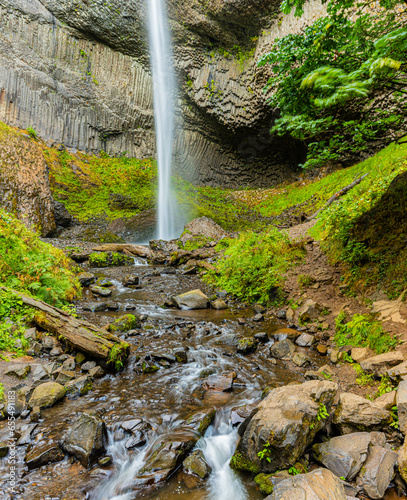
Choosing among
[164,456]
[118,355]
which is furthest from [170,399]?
[118,355]

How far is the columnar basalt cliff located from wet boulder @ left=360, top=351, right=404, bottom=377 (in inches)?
861

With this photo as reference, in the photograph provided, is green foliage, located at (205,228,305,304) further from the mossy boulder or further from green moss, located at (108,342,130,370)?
green moss, located at (108,342,130,370)

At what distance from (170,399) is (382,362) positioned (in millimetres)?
2441

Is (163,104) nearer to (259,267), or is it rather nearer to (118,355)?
(259,267)

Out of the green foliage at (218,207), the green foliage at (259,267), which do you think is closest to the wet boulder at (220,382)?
the green foliage at (259,267)

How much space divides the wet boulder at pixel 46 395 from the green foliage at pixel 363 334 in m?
3.79

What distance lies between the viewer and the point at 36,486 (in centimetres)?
197

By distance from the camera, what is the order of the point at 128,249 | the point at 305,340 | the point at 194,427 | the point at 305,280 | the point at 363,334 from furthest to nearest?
the point at 128,249 < the point at 305,280 < the point at 305,340 < the point at 363,334 < the point at 194,427

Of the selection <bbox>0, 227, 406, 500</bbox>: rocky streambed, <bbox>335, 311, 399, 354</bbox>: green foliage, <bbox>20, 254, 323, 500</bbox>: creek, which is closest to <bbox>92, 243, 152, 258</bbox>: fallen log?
<bbox>20, 254, 323, 500</bbox>: creek

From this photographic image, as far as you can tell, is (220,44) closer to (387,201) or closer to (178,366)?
(387,201)

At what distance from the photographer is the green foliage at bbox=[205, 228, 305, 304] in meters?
6.15

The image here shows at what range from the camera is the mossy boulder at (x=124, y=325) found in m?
4.59

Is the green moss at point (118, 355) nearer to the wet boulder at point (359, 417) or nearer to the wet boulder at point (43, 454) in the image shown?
the wet boulder at point (43, 454)

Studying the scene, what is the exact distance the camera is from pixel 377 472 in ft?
6.23
